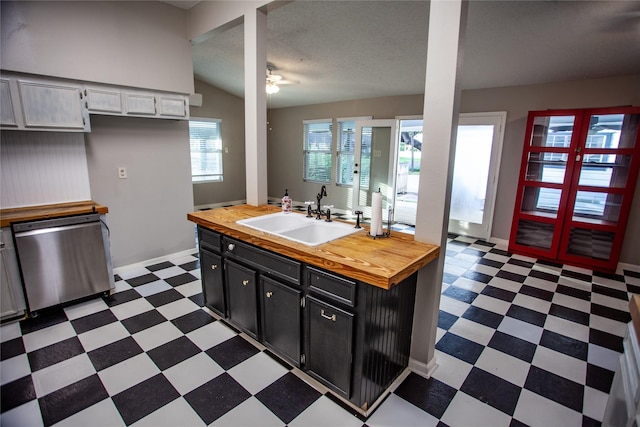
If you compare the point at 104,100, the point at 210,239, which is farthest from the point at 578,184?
the point at 104,100

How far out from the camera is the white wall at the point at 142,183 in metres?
3.12

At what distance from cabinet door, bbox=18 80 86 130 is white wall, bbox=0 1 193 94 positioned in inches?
6.2

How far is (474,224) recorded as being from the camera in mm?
4879

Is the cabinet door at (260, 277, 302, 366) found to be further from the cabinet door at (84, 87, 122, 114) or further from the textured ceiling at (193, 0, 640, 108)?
the textured ceiling at (193, 0, 640, 108)

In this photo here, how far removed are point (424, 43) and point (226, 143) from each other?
4743 mm

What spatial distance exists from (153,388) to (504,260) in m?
4.06

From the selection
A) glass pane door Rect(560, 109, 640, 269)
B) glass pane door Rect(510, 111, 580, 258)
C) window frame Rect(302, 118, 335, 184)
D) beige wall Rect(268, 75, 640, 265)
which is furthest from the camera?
window frame Rect(302, 118, 335, 184)

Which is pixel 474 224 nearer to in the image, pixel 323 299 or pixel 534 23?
pixel 534 23

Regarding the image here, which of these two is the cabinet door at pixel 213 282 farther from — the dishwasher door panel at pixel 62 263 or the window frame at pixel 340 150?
the window frame at pixel 340 150

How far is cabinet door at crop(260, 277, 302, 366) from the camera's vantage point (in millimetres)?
1848

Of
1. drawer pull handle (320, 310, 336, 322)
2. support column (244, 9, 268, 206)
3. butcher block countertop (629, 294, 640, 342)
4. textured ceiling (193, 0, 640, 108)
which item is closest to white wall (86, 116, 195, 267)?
support column (244, 9, 268, 206)

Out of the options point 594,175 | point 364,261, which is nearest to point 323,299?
point 364,261

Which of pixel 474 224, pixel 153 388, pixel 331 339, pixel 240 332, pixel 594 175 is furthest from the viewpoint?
pixel 474 224

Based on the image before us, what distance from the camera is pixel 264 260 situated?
77.1 inches
